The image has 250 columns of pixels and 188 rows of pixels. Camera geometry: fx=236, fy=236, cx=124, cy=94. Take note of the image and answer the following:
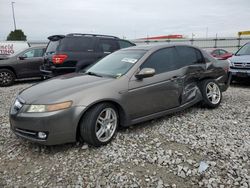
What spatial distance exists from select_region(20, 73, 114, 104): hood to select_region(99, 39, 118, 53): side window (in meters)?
4.26

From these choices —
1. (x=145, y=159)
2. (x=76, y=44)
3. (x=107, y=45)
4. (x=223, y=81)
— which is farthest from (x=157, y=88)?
(x=107, y=45)

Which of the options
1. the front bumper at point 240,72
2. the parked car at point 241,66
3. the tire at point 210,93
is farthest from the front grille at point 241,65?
the tire at point 210,93

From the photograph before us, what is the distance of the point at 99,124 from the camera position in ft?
11.3

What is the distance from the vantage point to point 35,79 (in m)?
10.6

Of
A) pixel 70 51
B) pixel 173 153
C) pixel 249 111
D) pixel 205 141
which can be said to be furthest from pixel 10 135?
pixel 249 111

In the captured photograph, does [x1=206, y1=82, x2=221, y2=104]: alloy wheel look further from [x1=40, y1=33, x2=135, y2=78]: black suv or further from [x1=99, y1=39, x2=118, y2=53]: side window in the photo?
[x1=99, y1=39, x2=118, y2=53]: side window

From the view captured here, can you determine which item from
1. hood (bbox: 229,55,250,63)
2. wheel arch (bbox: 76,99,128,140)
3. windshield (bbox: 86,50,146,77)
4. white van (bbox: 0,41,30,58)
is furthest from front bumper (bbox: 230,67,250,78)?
white van (bbox: 0,41,30,58)

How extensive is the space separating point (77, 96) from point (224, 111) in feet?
10.6

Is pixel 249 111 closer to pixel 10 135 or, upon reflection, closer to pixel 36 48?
pixel 10 135

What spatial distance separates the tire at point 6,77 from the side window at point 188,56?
7.06m

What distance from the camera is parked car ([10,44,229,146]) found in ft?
10.3

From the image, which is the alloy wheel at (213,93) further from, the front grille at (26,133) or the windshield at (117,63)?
the front grille at (26,133)

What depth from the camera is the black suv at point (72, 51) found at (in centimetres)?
716

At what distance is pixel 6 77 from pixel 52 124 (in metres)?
7.05
